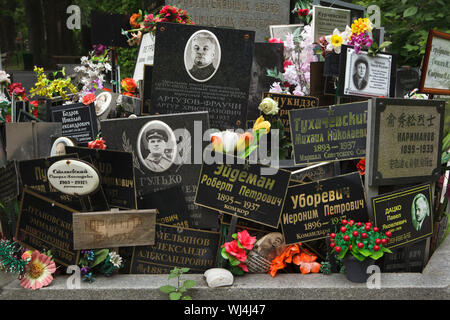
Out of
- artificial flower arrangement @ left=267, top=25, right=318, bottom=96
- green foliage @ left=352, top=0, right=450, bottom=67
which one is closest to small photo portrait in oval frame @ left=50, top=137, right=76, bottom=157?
artificial flower arrangement @ left=267, top=25, right=318, bottom=96

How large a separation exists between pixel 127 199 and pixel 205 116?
33.6 inches

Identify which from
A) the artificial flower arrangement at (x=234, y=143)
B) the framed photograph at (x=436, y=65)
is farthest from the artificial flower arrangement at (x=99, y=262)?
the framed photograph at (x=436, y=65)

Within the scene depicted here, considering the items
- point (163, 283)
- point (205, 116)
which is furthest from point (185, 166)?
point (163, 283)

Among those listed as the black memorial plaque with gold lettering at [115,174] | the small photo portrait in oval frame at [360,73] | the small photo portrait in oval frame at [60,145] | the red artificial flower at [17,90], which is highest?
the small photo portrait in oval frame at [360,73]

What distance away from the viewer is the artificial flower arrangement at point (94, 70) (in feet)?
17.7

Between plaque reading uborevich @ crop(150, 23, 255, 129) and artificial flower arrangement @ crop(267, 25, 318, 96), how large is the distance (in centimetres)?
69

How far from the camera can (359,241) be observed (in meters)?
2.88

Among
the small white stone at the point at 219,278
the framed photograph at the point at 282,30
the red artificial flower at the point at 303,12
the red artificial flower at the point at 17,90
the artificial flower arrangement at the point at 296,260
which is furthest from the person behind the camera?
the red artificial flower at the point at 303,12

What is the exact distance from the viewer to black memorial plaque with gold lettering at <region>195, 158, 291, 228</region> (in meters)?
3.13

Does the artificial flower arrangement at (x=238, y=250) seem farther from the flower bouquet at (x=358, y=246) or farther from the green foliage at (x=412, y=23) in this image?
the green foliage at (x=412, y=23)

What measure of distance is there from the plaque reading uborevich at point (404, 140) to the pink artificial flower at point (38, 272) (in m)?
2.27

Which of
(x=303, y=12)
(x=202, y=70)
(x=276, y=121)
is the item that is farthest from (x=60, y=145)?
(x=303, y=12)

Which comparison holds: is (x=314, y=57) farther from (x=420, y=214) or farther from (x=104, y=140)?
(x=104, y=140)

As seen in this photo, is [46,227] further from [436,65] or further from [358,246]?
[436,65]
